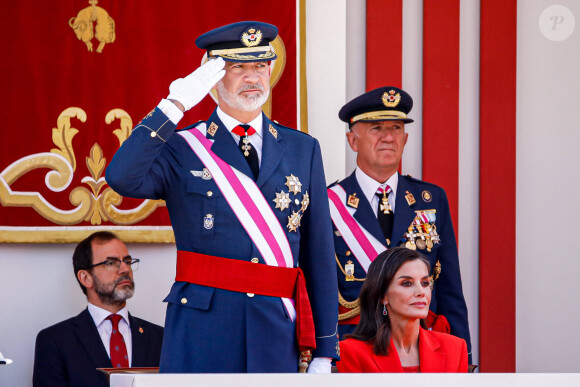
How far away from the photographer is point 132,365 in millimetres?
4082

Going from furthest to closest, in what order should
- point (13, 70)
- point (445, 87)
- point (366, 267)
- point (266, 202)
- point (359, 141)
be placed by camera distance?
point (445, 87) → point (13, 70) → point (359, 141) → point (366, 267) → point (266, 202)

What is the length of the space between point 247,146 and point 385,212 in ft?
3.96

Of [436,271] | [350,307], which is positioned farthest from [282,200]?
[436,271]

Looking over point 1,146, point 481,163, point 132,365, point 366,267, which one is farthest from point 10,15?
point 481,163

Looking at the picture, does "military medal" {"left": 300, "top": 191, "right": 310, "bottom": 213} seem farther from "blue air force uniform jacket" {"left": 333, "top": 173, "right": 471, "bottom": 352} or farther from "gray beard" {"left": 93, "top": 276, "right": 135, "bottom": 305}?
"gray beard" {"left": 93, "top": 276, "right": 135, "bottom": 305}

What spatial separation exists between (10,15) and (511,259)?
8.30 feet

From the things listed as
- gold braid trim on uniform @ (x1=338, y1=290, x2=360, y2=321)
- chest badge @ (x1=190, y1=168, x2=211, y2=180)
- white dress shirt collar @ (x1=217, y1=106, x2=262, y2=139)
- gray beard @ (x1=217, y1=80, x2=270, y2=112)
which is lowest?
gold braid trim on uniform @ (x1=338, y1=290, x2=360, y2=321)

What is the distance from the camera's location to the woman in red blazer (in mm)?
3178

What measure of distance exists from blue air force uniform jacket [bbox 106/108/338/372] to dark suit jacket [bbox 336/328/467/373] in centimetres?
46

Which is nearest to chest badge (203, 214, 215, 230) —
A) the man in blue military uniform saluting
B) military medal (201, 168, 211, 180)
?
the man in blue military uniform saluting

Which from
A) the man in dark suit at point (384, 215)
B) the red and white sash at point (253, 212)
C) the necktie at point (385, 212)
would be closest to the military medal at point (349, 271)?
the man in dark suit at point (384, 215)

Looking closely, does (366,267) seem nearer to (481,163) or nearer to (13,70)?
(481,163)

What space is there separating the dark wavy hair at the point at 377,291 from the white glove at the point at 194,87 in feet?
3.49

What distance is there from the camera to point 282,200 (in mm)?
2697
